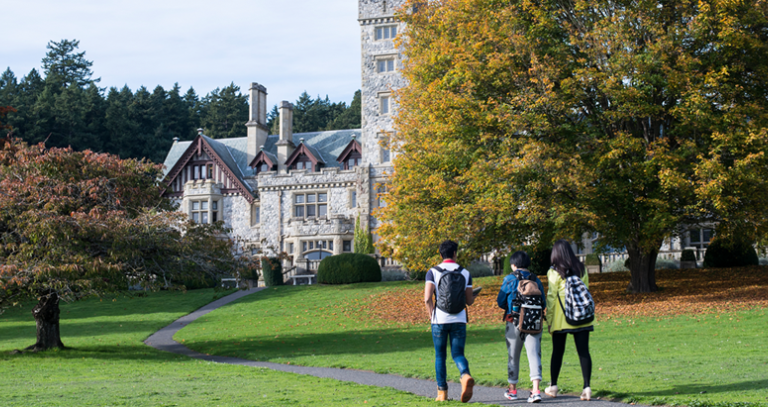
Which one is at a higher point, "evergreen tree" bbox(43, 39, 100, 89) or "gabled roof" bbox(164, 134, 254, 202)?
"evergreen tree" bbox(43, 39, 100, 89)

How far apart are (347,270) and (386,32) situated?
559 inches

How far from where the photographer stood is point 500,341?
14977 mm

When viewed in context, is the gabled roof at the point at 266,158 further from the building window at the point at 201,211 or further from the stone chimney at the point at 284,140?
the building window at the point at 201,211

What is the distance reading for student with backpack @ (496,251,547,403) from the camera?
7.44 m

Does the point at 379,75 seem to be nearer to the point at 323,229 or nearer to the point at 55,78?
the point at 323,229

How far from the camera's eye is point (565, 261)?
732cm

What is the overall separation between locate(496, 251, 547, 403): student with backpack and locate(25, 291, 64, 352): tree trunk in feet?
38.2

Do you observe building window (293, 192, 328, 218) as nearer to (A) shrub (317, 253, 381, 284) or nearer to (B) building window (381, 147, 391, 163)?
(B) building window (381, 147, 391, 163)

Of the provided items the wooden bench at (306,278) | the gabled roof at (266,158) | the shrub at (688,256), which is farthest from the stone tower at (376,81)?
the shrub at (688,256)

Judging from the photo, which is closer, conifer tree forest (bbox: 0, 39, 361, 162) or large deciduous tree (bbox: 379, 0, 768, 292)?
large deciduous tree (bbox: 379, 0, 768, 292)

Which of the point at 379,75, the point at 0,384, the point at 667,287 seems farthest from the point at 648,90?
the point at 379,75

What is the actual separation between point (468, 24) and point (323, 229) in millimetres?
20340

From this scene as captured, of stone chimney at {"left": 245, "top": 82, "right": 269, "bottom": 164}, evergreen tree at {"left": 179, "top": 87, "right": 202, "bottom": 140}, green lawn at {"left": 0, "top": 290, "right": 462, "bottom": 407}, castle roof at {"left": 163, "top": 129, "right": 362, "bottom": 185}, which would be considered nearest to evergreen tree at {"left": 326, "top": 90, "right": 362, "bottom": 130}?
evergreen tree at {"left": 179, "top": 87, "right": 202, "bottom": 140}

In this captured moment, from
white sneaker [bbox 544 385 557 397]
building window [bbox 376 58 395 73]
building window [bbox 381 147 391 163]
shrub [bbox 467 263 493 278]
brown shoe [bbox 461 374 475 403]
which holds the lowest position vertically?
white sneaker [bbox 544 385 557 397]
